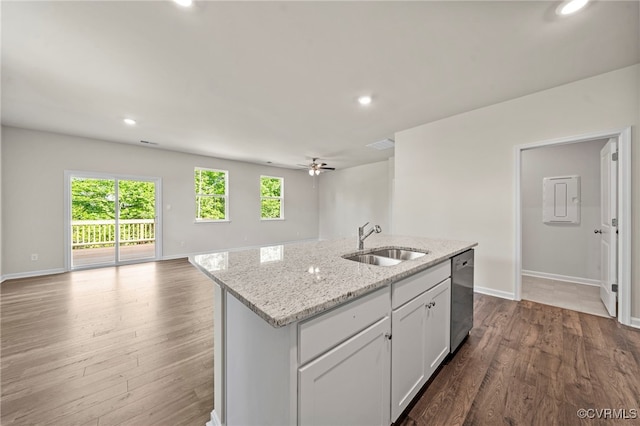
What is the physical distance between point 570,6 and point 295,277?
104 inches

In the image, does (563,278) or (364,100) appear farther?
(563,278)

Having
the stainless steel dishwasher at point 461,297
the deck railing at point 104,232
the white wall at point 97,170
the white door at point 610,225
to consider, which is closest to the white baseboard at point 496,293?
the white door at point 610,225

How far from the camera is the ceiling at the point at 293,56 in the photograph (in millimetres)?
1763

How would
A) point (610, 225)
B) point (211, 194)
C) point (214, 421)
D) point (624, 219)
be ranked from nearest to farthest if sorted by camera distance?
1. point (214, 421)
2. point (624, 219)
3. point (610, 225)
4. point (211, 194)

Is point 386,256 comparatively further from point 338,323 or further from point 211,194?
point 211,194

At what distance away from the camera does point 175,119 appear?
3.81 m

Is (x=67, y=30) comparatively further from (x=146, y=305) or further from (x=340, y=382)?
(x=340, y=382)

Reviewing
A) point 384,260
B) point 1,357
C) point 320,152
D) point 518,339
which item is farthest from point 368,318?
point 320,152

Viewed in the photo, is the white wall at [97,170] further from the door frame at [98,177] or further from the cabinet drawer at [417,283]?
the cabinet drawer at [417,283]

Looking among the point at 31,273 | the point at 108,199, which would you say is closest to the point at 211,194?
the point at 108,199

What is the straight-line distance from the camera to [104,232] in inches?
228

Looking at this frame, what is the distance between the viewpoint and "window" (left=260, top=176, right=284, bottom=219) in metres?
7.76

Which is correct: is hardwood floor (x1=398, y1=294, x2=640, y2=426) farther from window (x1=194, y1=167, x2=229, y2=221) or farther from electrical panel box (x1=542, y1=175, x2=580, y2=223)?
window (x1=194, y1=167, x2=229, y2=221)

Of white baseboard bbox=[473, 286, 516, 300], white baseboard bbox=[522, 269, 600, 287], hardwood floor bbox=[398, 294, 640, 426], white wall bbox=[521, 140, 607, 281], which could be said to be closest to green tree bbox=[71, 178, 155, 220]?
hardwood floor bbox=[398, 294, 640, 426]
